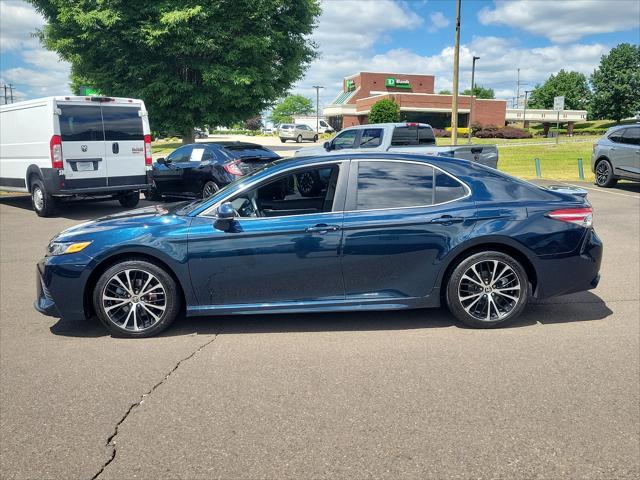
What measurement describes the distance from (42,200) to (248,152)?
14.9ft

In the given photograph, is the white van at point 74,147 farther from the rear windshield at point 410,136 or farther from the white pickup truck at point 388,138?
the rear windshield at point 410,136

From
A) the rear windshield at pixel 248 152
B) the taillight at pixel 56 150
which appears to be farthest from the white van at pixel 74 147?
the rear windshield at pixel 248 152

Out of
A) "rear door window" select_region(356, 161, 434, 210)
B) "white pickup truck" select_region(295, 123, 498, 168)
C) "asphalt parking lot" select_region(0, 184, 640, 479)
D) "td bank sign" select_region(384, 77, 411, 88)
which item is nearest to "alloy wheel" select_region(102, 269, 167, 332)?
"asphalt parking lot" select_region(0, 184, 640, 479)

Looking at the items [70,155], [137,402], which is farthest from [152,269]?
[70,155]

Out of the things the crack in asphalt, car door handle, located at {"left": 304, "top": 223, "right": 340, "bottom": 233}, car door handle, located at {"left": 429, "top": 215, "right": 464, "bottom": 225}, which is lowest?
the crack in asphalt

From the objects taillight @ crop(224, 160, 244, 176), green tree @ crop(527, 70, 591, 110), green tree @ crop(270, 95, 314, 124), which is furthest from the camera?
green tree @ crop(270, 95, 314, 124)

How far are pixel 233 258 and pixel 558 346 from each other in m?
2.79

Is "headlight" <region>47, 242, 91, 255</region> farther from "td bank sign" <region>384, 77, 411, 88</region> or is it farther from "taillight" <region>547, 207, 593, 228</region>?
"td bank sign" <region>384, 77, 411, 88</region>

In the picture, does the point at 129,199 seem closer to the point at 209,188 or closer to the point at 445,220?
the point at 209,188

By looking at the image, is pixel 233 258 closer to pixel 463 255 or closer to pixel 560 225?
pixel 463 255

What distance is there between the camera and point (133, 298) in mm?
4754

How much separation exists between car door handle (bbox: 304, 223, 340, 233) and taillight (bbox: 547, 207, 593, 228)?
6.35 feet

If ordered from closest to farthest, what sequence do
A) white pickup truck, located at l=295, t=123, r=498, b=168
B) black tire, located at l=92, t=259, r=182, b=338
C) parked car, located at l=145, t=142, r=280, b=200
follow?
black tire, located at l=92, t=259, r=182, b=338 → parked car, located at l=145, t=142, r=280, b=200 → white pickup truck, located at l=295, t=123, r=498, b=168

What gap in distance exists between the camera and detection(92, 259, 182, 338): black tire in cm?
471
